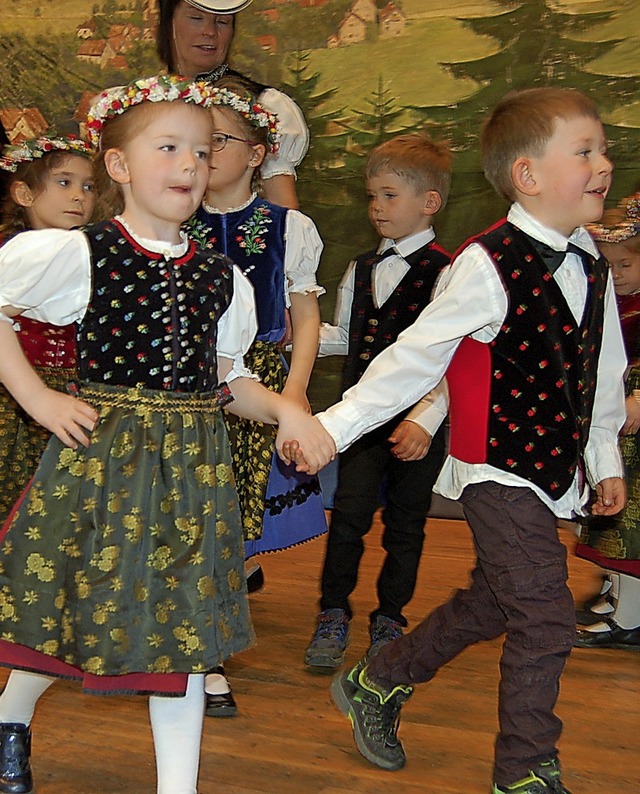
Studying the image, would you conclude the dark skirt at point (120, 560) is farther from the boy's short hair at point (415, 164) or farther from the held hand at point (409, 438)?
the boy's short hair at point (415, 164)

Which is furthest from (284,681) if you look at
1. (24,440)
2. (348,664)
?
(24,440)

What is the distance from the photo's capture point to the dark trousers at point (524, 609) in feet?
6.36

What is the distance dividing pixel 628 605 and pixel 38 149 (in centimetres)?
207

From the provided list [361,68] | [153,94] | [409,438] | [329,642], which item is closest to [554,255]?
[409,438]

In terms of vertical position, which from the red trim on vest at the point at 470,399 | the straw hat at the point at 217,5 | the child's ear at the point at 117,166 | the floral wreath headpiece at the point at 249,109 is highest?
the straw hat at the point at 217,5

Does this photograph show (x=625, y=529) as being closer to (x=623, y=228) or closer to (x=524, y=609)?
(x=623, y=228)

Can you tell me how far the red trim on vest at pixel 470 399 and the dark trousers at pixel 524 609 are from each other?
7cm

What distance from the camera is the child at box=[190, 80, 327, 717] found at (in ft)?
8.64

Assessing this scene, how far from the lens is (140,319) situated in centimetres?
194

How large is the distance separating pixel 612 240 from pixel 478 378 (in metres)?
1.33

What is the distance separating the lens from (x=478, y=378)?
81.3 inches

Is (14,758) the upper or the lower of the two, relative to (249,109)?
lower

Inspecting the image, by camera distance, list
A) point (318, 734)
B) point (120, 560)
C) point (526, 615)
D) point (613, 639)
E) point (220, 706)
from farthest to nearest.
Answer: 1. point (613, 639)
2. point (220, 706)
3. point (318, 734)
4. point (526, 615)
5. point (120, 560)

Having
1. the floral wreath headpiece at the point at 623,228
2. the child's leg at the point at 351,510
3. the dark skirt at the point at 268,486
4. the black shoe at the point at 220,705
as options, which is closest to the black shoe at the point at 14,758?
the black shoe at the point at 220,705
